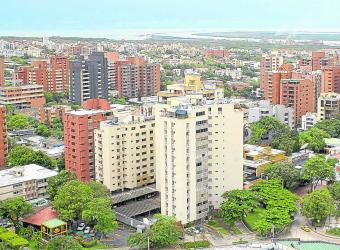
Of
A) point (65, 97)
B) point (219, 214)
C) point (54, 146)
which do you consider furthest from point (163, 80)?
point (219, 214)

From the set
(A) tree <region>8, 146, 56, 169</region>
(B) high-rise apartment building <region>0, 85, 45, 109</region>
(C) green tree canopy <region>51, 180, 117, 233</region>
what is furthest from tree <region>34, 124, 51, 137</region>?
(C) green tree canopy <region>51, 180, 117, 233</region>

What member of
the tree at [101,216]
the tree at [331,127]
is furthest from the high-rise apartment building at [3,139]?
the tree at [331,127]

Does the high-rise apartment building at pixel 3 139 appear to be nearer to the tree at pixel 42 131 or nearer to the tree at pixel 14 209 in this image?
the tree at pixel 42 131

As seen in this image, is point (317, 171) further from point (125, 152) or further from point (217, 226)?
point (125, 152)

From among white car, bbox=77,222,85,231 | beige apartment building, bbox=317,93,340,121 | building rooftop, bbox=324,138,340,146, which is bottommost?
white car, bbox=77,222,85,231

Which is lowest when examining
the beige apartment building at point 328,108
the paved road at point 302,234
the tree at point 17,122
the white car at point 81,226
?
the paved road at point 302,234

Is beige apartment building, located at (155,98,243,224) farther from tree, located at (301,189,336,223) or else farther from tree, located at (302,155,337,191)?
tree, located at (302,155,337,191)
